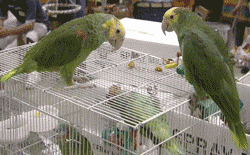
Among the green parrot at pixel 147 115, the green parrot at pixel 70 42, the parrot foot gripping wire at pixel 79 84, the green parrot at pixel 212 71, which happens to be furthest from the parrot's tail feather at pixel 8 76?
the green parrot at pixel 212 71

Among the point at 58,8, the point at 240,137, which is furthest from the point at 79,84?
the point at 58,8

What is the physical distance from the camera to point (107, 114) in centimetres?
100

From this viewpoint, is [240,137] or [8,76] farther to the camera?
[8,76]

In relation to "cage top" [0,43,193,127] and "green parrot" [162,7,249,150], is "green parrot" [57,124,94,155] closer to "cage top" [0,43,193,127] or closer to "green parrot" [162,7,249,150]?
"cage top" [0,43,193,127]

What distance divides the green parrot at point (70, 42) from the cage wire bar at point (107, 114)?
85 mm

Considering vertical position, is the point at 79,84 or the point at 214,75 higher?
the point at 214,75

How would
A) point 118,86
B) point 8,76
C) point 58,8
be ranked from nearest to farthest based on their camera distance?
point 8,76 < point 118,86 < point 58,8

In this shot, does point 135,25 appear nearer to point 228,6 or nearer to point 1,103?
point 1,103

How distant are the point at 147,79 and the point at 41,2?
5.94 feet

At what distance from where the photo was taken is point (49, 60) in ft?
3.52

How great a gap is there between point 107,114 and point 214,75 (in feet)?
1.21

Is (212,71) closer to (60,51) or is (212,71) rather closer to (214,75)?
(214,75)

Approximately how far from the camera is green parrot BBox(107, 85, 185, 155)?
99cm

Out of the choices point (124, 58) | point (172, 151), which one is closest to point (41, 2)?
point (124, 58)
